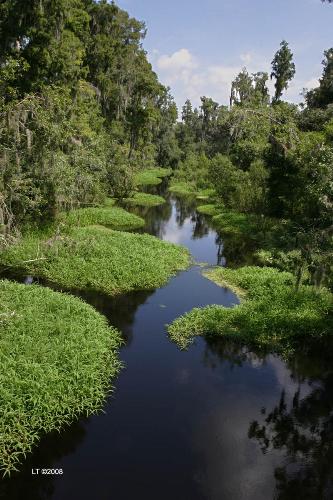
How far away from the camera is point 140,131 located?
69.4 metres

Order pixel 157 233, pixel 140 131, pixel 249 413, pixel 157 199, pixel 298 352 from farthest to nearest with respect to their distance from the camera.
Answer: pixel 140 131 → pixel 157 199 → pixel 157 233 → pixel 298 352 → pixel 249 413

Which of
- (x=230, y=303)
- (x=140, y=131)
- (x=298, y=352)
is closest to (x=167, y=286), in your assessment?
(x=230, y=303)

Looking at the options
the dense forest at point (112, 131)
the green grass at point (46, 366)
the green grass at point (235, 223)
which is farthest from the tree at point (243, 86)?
the green grass at point (46, 366)

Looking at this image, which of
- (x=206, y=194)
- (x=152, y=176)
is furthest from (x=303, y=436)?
(x=152, y=176)

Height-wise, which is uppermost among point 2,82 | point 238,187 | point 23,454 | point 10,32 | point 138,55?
point 138,55

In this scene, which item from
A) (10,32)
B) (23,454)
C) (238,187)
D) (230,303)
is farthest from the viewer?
(238,187)

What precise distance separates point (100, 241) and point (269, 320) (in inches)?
538

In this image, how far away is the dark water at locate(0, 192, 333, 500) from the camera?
1134 centimetres

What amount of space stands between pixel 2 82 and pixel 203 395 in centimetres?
1750

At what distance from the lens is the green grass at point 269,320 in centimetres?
1922

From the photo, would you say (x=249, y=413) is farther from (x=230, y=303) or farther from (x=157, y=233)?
(x=157, y=233)

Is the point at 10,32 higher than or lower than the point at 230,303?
higher

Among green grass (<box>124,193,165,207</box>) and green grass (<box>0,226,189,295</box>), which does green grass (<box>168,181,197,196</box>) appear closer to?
green grass (<box>124,193,165,207</box>)

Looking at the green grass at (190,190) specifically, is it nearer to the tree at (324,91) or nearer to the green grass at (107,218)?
the tree at (324,91)
